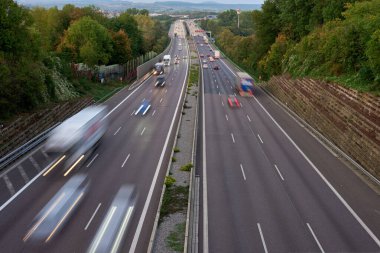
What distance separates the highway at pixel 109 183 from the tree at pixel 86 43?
32222 millimetres

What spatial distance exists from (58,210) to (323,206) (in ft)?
58.1

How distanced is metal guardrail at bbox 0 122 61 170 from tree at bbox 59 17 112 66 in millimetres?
43138

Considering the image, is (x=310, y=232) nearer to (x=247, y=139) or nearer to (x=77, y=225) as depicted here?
(x=77, y=225)

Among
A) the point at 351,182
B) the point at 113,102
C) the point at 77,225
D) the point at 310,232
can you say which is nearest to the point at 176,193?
the point at 77,225

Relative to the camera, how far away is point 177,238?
22344 mm

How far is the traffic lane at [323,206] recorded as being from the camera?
74.0 ft

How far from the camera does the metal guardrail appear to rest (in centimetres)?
3309

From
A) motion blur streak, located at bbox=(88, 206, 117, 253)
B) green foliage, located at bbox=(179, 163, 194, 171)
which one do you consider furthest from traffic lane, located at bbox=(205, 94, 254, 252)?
motion blur streak, located at bbox=(88, 206, 117, 253)

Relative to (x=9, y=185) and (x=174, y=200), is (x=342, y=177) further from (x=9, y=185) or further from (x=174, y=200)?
→ (x=9, y=185)

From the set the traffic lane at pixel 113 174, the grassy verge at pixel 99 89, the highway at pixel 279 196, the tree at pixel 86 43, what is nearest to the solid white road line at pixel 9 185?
the traffic lane at pixel 113 174

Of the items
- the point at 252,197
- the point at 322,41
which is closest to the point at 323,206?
the point at 252,197

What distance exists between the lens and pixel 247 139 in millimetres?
42125

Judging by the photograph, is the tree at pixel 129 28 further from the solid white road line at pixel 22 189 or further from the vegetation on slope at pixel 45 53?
the solid white road line at pixel 22 189

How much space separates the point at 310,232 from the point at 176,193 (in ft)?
31.9
